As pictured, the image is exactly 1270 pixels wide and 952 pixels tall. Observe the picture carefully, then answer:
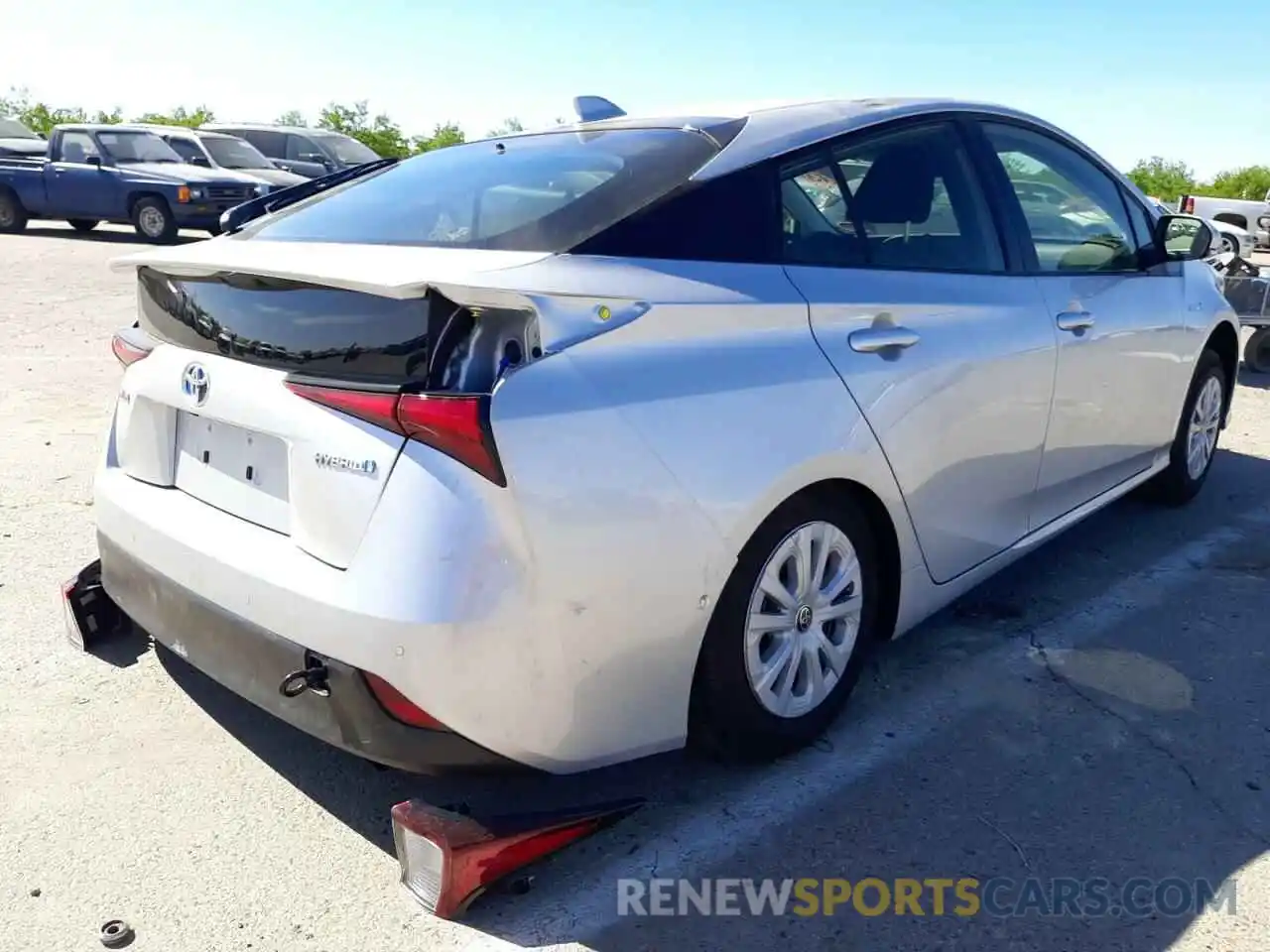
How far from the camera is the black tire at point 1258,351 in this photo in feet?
27.4

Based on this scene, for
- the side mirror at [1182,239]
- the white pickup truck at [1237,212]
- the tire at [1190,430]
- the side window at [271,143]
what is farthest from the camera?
the side window at [271,143]

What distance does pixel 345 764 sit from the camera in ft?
9.46

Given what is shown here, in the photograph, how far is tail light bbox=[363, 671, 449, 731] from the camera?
2207 mm

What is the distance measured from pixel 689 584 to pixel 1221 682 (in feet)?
6.73

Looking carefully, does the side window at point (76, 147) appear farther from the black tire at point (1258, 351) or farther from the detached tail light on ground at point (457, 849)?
the detached tail light on ground at point (457, 849)

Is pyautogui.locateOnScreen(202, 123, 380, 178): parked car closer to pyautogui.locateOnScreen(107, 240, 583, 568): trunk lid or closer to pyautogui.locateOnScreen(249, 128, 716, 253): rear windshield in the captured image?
pyautogui.locateOnScreen(249, 128, 716, 253): rear windshield

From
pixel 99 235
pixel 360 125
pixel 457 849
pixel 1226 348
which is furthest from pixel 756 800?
pixel 360 125

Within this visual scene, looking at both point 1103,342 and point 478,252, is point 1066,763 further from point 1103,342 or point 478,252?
point 478,252

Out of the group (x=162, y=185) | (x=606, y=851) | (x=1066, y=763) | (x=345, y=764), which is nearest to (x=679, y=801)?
(x=606, y=851)

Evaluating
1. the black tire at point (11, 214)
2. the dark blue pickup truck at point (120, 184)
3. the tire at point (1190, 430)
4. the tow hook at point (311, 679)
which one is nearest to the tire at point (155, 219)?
the dark blue pickup truck at point (120, 184)

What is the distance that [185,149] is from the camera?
18109 millimetres

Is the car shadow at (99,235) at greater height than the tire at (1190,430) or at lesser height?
lesser

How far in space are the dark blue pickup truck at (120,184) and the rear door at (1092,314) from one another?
1452 cm

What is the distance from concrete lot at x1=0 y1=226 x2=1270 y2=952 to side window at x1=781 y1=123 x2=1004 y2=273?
4.26 feet
